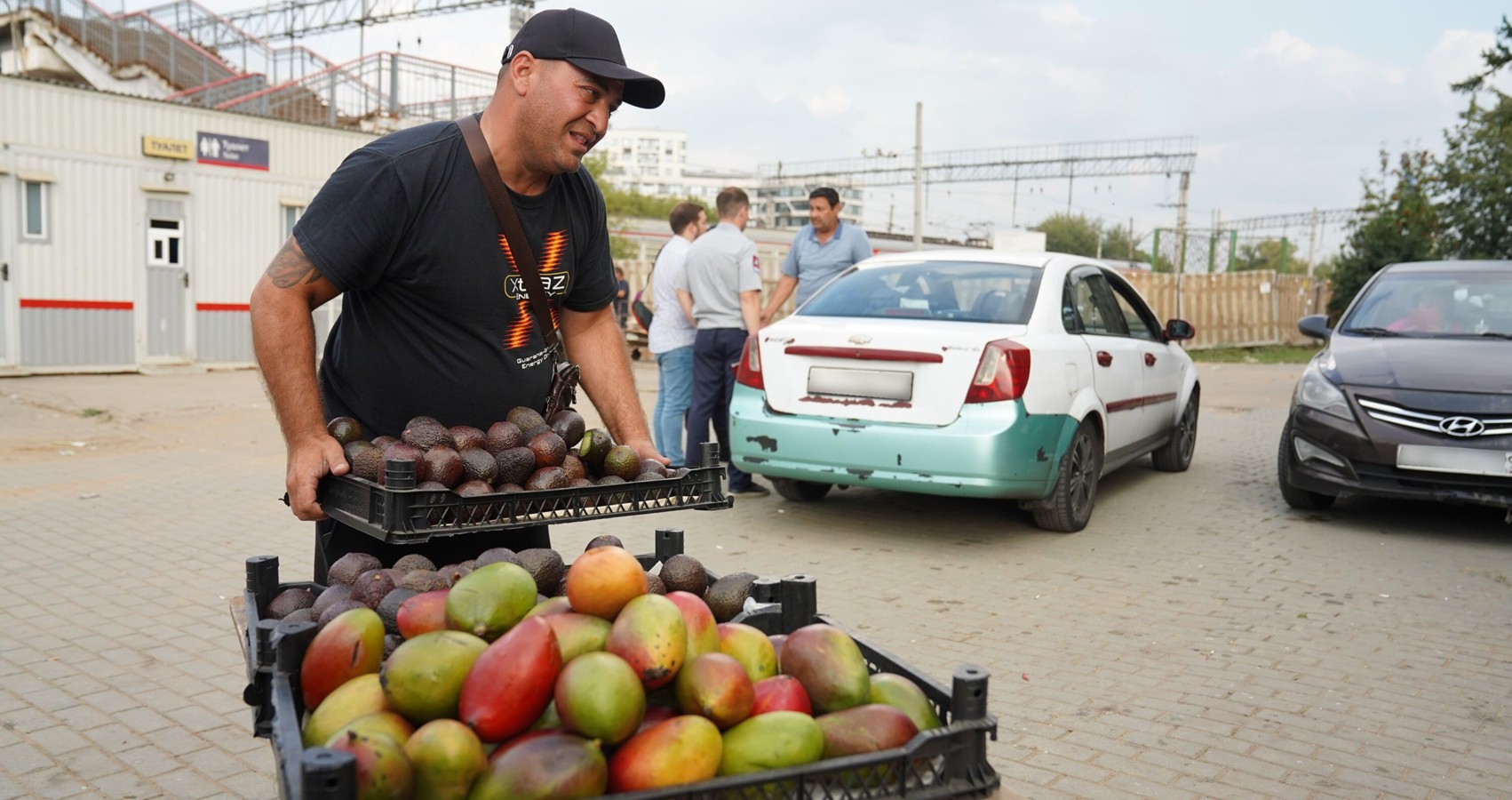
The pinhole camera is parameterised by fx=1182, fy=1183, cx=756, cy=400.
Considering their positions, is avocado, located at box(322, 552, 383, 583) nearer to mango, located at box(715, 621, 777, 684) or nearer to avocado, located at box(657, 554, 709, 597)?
avocado, located at box(657, 554, 709, 597)

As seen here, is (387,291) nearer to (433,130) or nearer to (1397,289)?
(433,130)

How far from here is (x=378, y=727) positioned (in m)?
1.63

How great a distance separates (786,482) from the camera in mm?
8180

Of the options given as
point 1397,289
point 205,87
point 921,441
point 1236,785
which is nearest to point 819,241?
point 921,441

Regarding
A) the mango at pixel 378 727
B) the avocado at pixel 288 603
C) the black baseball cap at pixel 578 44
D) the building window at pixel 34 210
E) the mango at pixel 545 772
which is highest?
the building window at pixel 34 210

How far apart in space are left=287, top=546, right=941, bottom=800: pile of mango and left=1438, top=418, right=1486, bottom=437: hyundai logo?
6181 millimetres

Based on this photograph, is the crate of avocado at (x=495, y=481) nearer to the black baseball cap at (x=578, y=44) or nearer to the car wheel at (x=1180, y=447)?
the black baseball cap at (x=578, y=44)

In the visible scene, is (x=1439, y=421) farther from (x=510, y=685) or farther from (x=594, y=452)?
(x=510, y=685)

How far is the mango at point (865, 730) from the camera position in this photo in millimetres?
1728

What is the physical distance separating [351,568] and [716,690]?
105cm

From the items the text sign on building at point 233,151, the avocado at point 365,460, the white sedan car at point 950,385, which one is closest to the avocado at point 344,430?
the avocado at point 365,460

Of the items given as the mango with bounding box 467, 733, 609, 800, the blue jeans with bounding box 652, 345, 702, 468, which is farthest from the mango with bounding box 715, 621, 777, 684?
the blue jeans with bounding box 652, 345, 702, 468

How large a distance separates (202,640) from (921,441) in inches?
144

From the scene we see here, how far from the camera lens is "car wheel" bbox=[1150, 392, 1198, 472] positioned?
9.73m
